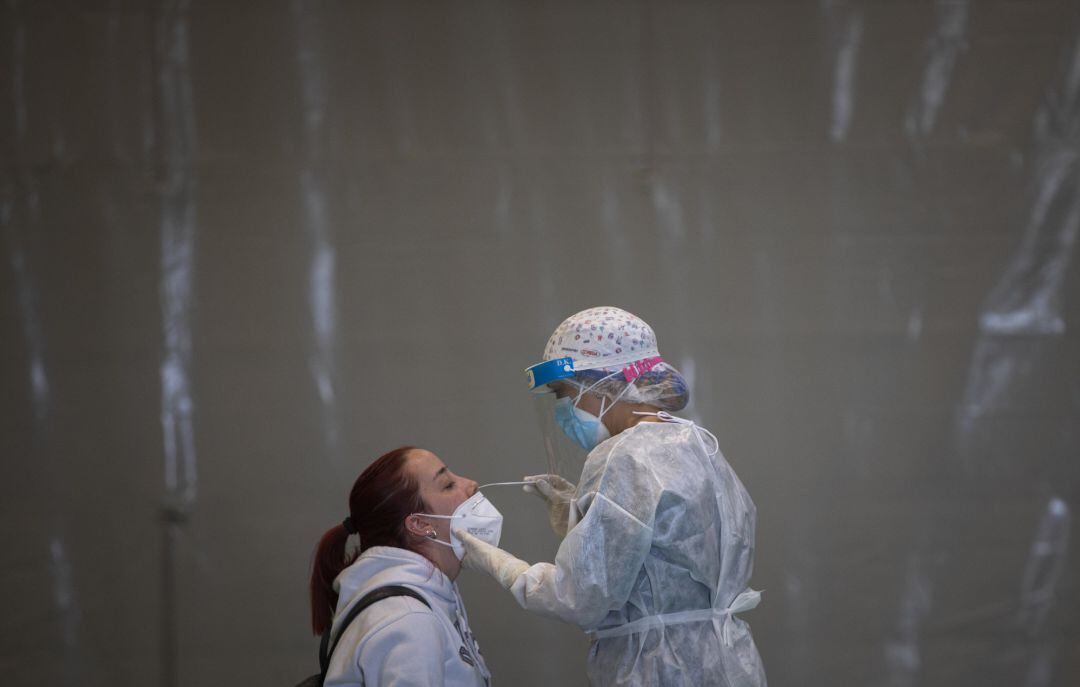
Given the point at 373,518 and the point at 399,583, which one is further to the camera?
the point at 373,518

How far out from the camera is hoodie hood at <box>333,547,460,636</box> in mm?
1526

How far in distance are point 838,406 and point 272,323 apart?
1605 millimetres

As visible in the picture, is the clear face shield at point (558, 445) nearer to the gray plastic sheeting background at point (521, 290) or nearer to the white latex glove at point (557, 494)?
the white latex glove at point (557, 494)

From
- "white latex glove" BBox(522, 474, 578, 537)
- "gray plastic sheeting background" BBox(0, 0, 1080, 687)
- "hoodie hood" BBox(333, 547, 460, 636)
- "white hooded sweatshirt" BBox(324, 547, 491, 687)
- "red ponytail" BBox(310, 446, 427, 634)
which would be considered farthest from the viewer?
"gray plastic sheeting background" BBox(0, 0, 1080, 687)

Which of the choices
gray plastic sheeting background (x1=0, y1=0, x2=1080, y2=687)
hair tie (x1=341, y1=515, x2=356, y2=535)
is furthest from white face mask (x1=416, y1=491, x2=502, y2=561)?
gray plastic sheeting background (x1=0, y1=0, x2=1080, y2=687)

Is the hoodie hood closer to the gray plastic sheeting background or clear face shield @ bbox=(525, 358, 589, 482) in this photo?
clear face shield @ bbox=(525, 358, 589, 482)

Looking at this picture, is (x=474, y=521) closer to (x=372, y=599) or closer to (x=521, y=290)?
(x=372, y=599)

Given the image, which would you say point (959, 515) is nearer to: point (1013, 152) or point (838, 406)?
point (838, 406)

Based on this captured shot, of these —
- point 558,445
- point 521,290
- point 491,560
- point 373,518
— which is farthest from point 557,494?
point 521,290

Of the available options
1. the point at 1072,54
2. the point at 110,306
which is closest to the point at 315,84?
the point at 110,306

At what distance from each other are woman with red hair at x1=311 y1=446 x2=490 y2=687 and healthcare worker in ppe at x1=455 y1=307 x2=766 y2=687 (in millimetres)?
87

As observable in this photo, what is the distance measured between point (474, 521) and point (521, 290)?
100 cm

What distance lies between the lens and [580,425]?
1688 millimetres

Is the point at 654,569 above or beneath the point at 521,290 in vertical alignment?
beneath
